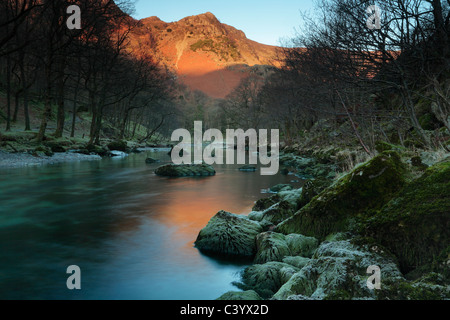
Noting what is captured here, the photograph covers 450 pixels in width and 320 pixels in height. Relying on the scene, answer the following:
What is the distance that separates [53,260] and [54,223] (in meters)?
2.80

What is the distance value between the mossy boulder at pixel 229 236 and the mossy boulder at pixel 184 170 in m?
12.2

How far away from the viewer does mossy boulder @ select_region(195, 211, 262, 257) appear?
6.02 metres

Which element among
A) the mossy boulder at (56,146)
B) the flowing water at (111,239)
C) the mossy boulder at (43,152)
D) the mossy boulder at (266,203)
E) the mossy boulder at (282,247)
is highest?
the mossy boulder at (56,146)

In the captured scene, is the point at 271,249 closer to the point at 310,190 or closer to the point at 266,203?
the point at 310,190

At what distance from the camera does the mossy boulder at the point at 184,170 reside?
18.7m

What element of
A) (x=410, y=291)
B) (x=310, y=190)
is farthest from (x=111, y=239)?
(x=410, y=291)

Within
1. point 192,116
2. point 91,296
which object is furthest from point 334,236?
point 192,116

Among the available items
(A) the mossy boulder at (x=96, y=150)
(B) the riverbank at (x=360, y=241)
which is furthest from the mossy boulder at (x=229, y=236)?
(A) the mossy boulder at (x=96, y=150)

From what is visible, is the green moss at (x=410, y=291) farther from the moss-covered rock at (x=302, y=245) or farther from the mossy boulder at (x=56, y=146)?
the mossy boulder at (x=56, y=146)

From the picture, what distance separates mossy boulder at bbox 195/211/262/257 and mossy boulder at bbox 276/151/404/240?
3.03 feet

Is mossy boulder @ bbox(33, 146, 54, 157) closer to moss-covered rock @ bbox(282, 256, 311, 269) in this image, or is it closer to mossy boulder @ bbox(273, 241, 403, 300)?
moss-covered rock @ bbox(282, 256, 311, 269)

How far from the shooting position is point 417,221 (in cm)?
392

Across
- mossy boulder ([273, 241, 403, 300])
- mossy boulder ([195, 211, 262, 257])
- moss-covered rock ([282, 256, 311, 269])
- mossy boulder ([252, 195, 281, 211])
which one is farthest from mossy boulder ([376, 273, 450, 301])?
mossy boulder ([252, 195, 281, 211])
